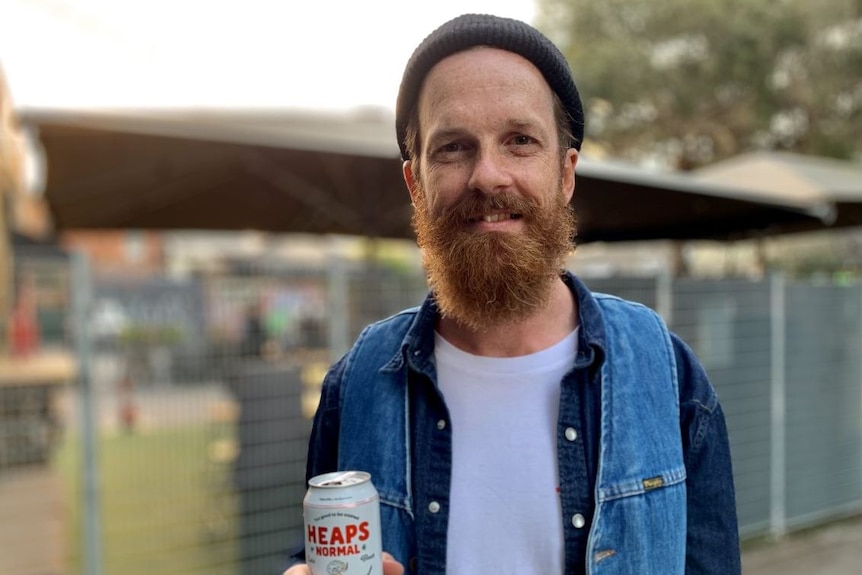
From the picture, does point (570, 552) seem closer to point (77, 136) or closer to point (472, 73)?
point (472, 73)

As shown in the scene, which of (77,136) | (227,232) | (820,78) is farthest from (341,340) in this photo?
(820,78)

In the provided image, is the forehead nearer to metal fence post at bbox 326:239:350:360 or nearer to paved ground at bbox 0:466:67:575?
metal fence post at bbox 326:239:350:360

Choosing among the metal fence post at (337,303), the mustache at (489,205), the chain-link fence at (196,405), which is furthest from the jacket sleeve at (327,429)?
the metal fence post at (337,303)

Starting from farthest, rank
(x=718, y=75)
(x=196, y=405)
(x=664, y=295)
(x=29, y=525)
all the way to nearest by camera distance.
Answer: (x=718, y=75), (x=664, y=295), (x=29, y=525), (x=196, y=405)

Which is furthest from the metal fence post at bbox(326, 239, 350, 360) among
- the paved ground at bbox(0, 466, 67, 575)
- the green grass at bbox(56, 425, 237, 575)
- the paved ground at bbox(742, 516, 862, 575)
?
the paved ground at bbox(742, 516, 862, 575)

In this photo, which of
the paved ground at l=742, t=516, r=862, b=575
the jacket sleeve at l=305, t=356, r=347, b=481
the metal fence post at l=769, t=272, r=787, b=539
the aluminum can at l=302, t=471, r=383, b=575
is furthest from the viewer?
the metal fence post at l=769, t=272, r=787, b=539

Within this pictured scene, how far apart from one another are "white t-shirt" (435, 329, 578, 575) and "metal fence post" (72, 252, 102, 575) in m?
2.97

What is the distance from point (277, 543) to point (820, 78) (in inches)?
618

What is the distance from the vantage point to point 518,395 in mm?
1451

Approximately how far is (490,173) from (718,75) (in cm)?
1598

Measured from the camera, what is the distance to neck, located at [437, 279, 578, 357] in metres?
1.50

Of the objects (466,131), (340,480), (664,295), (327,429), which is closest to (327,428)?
(327,429)

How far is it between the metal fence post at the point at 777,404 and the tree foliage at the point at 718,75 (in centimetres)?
964

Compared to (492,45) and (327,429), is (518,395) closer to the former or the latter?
(327,429)
